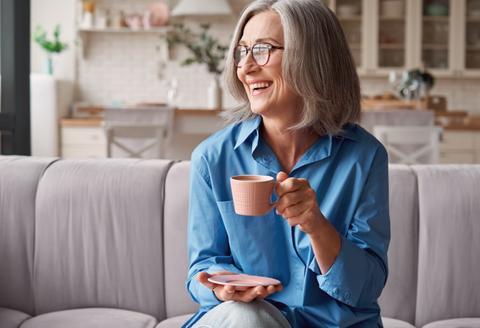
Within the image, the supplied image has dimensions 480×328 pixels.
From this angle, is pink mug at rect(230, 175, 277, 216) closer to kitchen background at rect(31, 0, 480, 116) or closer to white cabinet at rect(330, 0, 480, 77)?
kitchen background at rect(31, 0, 480, 116)

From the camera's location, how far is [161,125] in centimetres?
343

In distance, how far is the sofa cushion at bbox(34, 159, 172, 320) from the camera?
5.00 feet

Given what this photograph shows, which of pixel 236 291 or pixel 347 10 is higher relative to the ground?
pixel 347 10

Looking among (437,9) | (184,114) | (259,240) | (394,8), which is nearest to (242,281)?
(259,240)

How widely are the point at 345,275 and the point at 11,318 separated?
3.45 feet

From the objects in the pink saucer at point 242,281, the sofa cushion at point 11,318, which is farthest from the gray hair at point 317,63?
the sofa cushion at point 11,318

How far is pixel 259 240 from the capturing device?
1106 mm

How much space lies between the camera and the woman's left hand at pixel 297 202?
2.83ft

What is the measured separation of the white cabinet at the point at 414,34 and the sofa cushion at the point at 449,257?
4.56 metres

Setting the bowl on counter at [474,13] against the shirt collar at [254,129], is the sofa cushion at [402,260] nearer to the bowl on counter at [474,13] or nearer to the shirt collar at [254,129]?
the shirt collar at [254,129]

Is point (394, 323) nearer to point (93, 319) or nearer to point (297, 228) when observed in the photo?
point (297, 228)

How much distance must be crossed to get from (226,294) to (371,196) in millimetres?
380

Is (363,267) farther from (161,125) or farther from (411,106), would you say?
(411,106)

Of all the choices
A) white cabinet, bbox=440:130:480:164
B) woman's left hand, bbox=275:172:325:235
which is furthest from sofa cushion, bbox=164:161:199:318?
white cabinet, bbox=440:130:480:164
